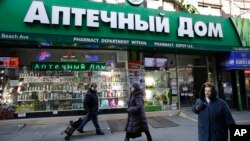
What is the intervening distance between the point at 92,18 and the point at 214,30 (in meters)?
6.26

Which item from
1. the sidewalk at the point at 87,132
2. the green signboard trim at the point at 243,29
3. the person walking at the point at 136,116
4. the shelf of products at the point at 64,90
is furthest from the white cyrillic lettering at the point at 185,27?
the person walking at the point at 136,116

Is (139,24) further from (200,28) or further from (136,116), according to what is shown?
(136,116)

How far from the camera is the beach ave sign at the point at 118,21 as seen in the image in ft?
33.4

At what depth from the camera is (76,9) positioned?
10.8 m

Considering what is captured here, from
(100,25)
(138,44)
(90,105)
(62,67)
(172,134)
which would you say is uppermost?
(100,25)

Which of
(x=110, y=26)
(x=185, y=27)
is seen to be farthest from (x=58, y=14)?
(x=185, y=27)

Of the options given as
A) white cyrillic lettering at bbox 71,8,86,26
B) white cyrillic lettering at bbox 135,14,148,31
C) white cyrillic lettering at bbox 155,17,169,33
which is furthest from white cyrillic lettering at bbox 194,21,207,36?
white cyrillic lettering at bbox 71,8,86,26

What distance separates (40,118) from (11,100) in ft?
4.75

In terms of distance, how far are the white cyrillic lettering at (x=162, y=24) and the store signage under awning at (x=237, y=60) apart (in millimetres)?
3877

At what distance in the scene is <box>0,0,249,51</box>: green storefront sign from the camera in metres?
9.99

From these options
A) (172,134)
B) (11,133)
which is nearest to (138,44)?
(172,134)

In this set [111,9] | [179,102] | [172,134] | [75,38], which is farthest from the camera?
[179,102]

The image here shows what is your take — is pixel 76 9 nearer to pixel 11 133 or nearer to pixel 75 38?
pixel 75 38

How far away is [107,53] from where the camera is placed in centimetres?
1242
